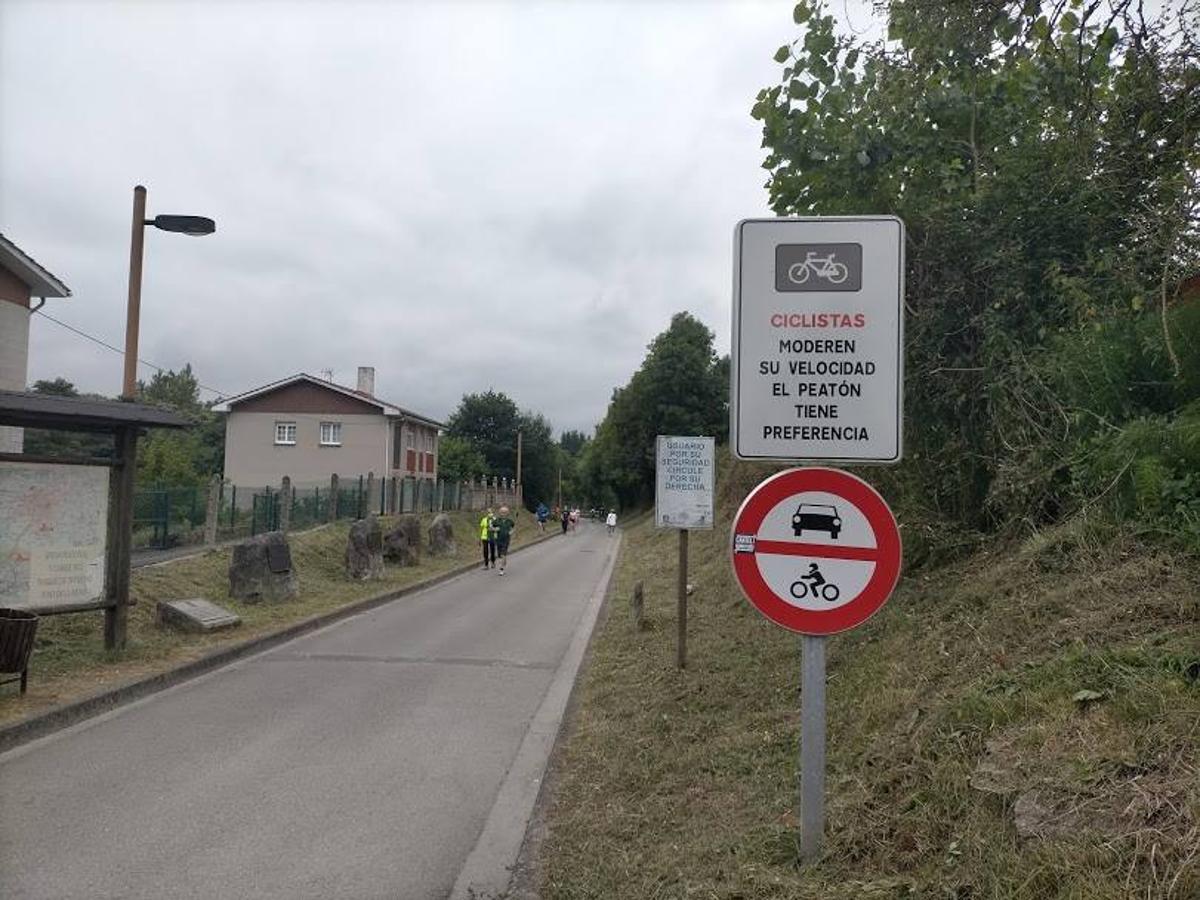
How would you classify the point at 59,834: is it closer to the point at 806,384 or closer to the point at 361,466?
the point at 806,384

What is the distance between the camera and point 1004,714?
12.6ft

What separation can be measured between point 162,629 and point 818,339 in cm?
958

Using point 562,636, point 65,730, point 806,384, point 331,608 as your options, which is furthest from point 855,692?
point 331,608

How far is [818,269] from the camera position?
362 centimetres

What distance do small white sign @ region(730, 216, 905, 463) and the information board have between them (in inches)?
285

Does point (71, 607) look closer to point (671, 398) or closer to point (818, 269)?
point (818, 269)

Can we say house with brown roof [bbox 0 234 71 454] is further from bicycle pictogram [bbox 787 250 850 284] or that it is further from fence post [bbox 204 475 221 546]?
bicycle pictogram [bbox 787 250 850 284]

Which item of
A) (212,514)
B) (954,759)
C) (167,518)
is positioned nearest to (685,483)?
(954,759)

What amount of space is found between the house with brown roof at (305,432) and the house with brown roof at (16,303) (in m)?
24.2

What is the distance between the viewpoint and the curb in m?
6.57

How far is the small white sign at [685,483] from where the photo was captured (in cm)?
1001

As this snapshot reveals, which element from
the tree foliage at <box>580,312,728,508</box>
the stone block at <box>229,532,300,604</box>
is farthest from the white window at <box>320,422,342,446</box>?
the stone block at <box>229,532,300,604</box>

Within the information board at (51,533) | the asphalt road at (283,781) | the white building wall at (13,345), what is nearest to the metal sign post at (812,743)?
the asphalt road at (283,781)

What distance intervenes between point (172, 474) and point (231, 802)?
127 ft
